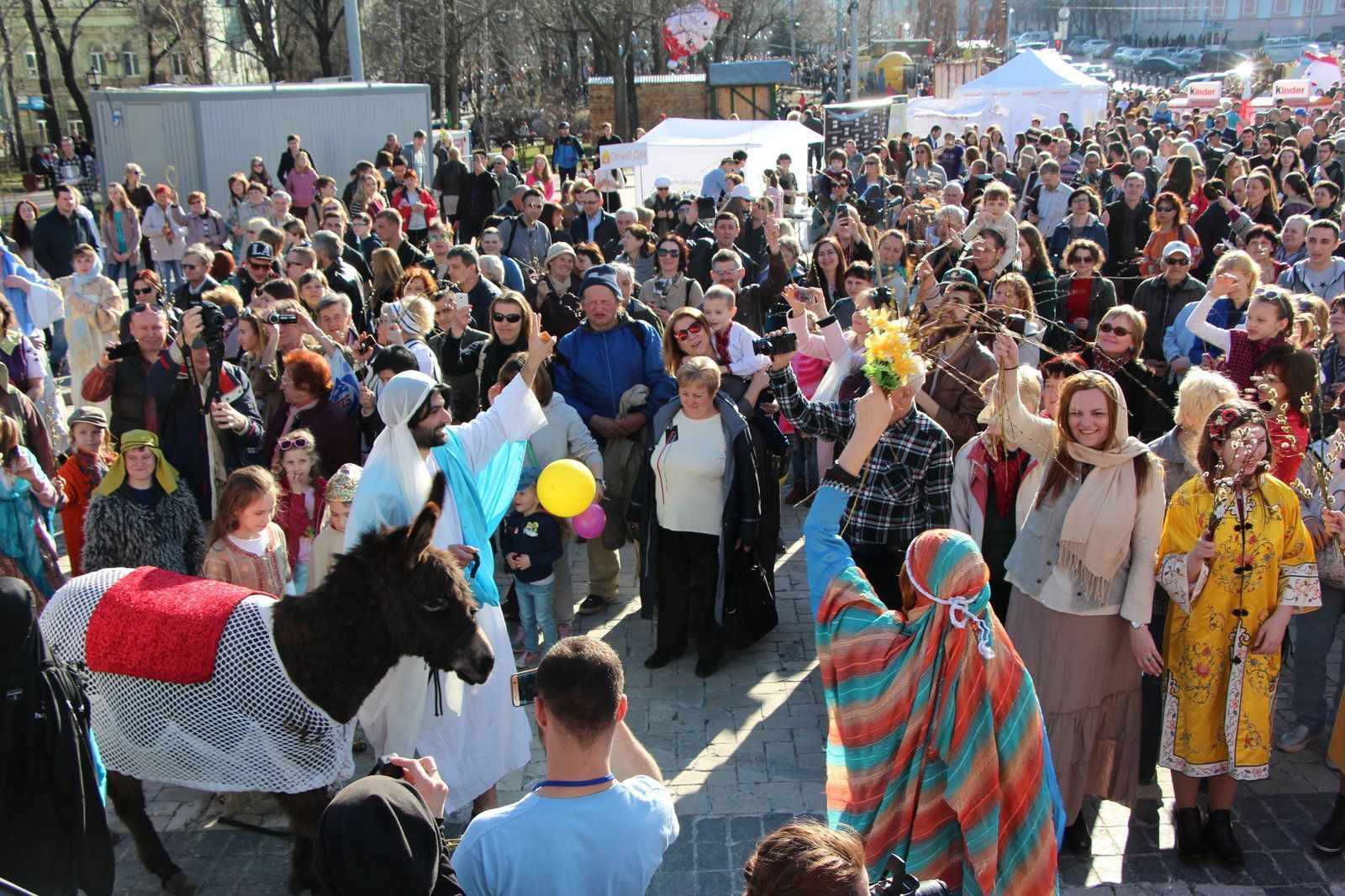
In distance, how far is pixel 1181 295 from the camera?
8594 mm

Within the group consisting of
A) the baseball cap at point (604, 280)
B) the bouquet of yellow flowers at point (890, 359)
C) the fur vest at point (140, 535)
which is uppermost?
the bouquet of yellow flowers at point (890, 359)

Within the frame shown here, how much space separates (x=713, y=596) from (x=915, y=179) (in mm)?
13196

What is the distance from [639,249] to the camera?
1145 centimetres

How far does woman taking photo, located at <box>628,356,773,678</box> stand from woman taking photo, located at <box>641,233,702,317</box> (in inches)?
123

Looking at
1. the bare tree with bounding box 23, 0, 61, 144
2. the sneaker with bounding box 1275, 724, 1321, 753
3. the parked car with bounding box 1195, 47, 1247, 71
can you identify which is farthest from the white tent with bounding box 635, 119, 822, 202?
the parked car with bounding box 1195, 47, 1247, 71

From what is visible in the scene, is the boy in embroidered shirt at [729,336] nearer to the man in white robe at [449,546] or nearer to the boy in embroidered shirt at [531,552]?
the boy in embroidered shirt at [531,552]

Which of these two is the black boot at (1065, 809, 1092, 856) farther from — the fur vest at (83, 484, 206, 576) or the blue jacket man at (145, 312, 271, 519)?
the blue jacket man at (145, 312, 271, 519)

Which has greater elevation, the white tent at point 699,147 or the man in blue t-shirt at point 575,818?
the white tent at point 699,147

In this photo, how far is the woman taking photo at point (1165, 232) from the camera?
33.4 ft

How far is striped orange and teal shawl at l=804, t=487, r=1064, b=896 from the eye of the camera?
345 centimetres

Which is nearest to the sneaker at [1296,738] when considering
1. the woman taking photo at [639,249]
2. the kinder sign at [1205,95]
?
the woman taking photo at [639,249]

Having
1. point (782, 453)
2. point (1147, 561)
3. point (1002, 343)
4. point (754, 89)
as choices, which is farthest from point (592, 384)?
point (754, 89)

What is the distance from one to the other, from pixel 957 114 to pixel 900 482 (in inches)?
912

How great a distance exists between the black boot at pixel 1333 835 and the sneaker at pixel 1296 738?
810 millimetres
